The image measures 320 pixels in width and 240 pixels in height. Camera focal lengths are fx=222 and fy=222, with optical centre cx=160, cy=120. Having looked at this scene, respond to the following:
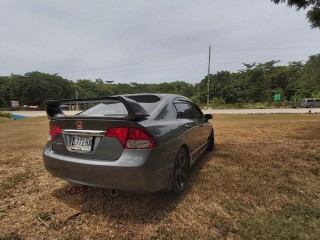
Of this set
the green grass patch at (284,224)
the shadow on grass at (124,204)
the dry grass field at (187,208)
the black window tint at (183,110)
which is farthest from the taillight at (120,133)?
the green grass patch at (284,224)

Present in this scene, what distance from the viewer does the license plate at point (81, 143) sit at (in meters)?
2.52

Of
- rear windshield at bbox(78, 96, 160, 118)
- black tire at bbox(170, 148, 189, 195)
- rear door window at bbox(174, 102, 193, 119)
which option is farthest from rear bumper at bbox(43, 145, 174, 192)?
rear door window at bbox(174, 102, 193, 119)

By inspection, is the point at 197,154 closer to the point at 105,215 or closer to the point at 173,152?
the point at 173,152

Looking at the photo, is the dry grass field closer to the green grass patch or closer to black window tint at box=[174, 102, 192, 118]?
the green grass patch

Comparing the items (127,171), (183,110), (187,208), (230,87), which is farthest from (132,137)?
(230,87)

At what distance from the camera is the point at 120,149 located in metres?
2.38

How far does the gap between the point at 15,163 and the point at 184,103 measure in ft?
12.4

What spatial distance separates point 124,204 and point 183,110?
1.83 m

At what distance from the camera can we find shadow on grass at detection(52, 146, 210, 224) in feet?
8.32

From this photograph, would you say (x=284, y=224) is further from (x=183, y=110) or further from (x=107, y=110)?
(x=107, y=110)

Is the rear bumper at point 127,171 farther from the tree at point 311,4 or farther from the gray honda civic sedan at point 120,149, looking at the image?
the tree at point 311,4

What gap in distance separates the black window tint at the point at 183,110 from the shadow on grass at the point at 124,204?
3.84 feet

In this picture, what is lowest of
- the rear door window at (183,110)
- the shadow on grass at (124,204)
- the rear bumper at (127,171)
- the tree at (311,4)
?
the shadow on grass at (124,204)

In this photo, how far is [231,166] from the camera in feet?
13.9
